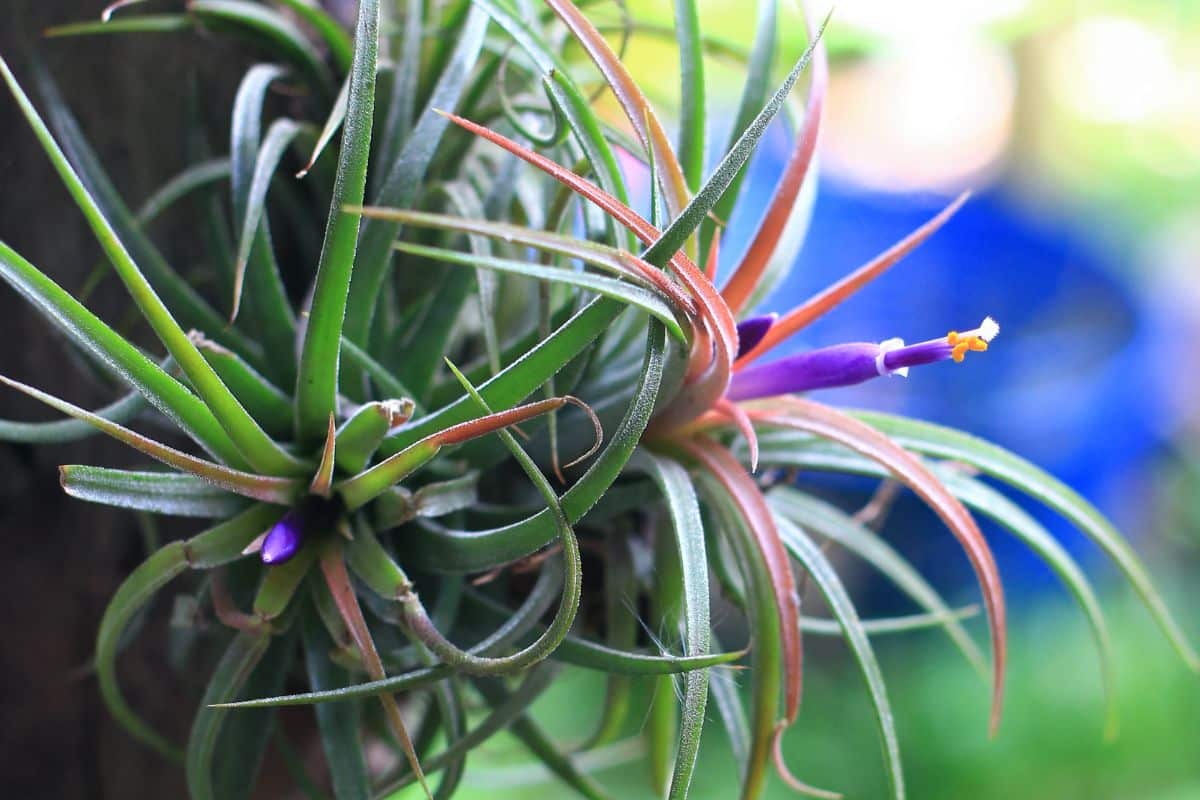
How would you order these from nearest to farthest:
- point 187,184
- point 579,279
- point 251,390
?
1. point 579,279
2. point 251,390
3. point 187,184

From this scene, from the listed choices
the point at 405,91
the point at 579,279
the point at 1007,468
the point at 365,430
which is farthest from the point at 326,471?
the point at 1007,468

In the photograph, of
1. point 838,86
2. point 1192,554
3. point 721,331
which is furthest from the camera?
point 838,86

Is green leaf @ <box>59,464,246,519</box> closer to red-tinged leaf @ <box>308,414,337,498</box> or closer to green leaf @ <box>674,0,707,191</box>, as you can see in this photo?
red-tinged leaf @ <box>308,414,337,498</box>

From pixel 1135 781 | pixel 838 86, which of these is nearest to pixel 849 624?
pixel 1135 781

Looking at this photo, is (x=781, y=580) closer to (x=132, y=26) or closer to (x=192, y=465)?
(x=192, y=465)

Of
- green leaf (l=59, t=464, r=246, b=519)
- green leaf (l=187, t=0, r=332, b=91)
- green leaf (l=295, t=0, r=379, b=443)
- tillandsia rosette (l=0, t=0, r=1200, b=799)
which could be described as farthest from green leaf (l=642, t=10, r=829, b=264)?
green leaf (l=187, t=0, r=332, b=91)

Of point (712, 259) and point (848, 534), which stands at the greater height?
point (712, 259)

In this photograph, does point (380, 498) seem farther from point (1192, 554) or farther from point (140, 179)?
point (1192, 554)
